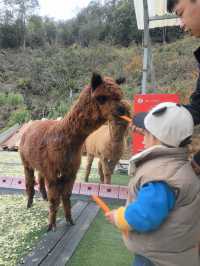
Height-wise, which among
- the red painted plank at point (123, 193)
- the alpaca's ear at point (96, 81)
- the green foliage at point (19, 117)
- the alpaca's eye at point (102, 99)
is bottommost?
the green foliage at point (19, 117)

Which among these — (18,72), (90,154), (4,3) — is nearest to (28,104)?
(18,72)

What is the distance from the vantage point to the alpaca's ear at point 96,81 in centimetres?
341

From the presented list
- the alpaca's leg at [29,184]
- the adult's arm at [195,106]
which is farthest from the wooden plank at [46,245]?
the adult's arm at [195,106]

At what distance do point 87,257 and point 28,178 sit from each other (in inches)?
73.9

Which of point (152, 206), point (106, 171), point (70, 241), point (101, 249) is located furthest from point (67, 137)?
point (106, 171)

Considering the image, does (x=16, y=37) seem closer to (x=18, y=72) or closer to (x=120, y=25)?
(x=18, y=72)

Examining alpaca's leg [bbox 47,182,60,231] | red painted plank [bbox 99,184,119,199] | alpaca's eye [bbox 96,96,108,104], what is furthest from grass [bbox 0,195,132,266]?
alpaca's eye [bbox 96,96,108,104]

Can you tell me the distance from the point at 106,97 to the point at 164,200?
2008 millimetres

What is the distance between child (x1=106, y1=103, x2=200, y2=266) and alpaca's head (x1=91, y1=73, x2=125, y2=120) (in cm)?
166

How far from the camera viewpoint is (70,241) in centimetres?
385

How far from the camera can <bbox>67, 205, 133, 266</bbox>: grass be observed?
11.3ft

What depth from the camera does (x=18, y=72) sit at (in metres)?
23.4

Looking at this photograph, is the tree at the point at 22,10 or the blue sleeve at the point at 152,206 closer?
the blue sleeve at the point at 152,206

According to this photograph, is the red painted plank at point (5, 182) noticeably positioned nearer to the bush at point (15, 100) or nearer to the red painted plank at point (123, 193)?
the red painted plank at point (123, 193)
